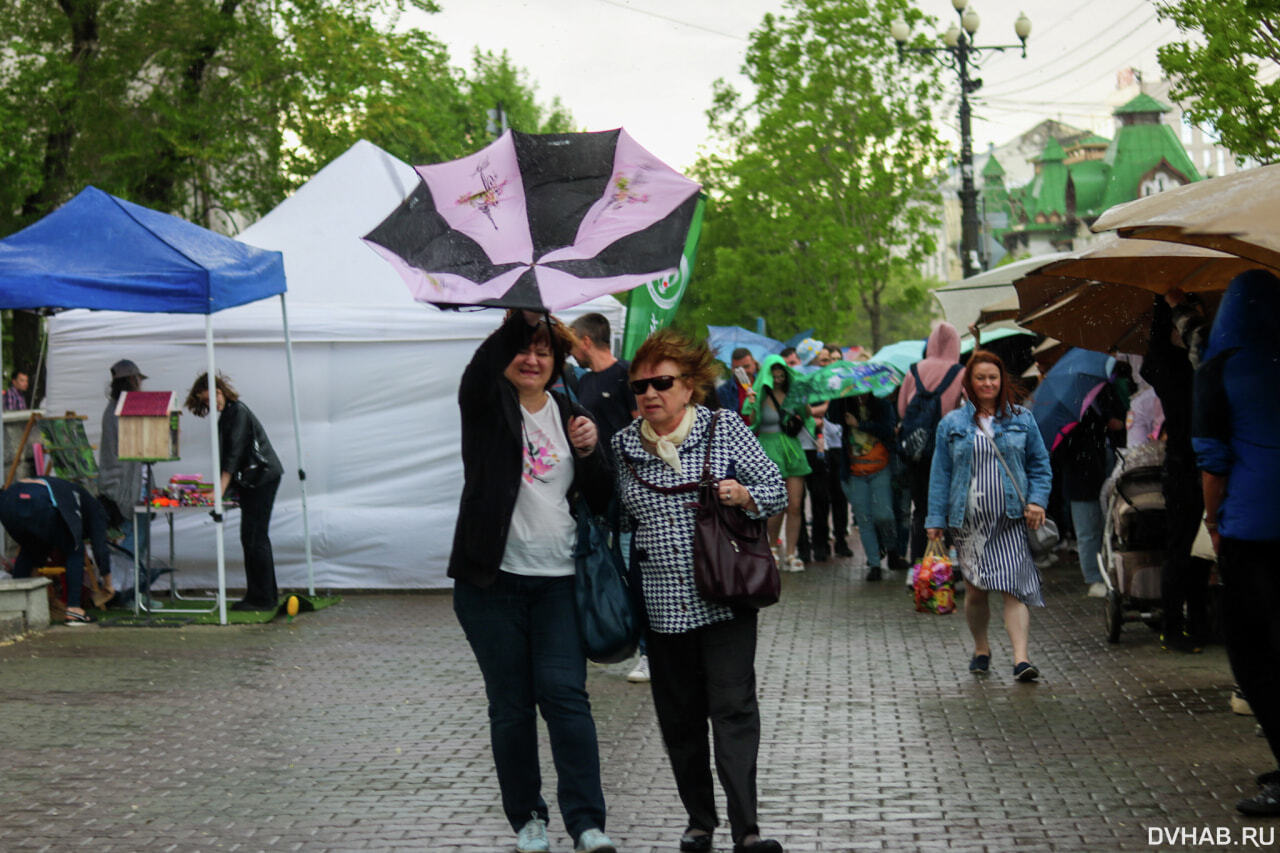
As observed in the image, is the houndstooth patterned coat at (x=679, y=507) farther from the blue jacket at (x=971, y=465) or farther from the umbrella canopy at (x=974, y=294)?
the umbrella canopy at (x=974, y=294)

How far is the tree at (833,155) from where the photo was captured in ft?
118

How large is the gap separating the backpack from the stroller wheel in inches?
110

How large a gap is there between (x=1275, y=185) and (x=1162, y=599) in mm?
4107

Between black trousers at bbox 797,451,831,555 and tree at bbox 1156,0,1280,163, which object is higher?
tree at bbox 1156,0,1280,163

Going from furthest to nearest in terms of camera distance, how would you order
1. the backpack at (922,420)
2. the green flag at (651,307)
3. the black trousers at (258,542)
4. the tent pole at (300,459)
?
the tent pole at (300,459) < the backpack at (922,420) < the black trousers at (258,542) < the green flag at (651,307)

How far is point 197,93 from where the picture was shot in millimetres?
22656

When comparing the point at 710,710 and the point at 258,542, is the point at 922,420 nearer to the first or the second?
the point at 258,542

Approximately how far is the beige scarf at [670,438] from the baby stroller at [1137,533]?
4.71m

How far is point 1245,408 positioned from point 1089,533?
6.53 m

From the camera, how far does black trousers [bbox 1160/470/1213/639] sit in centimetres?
843

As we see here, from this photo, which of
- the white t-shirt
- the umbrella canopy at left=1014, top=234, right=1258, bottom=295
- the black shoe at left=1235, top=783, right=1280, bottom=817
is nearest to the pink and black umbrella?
the white t-shirt

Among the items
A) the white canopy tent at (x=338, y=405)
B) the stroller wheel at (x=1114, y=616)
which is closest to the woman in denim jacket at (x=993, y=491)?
the stroller wheel at (x=1114, y=616)

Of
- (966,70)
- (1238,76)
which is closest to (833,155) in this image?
(966,70)

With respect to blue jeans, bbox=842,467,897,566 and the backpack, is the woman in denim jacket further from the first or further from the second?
blue jeans, bbox=842,467,897,566
